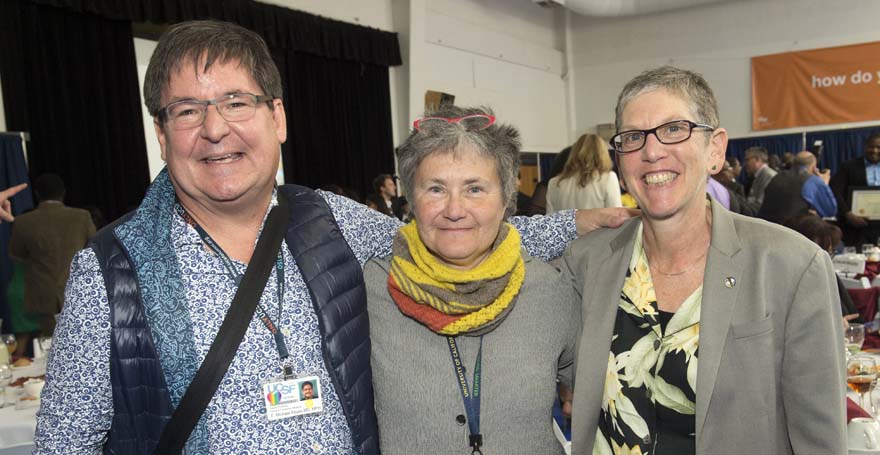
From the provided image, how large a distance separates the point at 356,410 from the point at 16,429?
2.02 meters

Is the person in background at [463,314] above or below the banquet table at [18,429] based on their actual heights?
above

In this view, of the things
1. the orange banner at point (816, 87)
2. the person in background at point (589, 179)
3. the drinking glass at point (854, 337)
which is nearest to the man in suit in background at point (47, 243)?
the person in background at point (589, 179)

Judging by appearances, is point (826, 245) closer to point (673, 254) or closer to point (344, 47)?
point (673, 254)

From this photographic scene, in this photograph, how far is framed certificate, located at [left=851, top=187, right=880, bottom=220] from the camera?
7383mm

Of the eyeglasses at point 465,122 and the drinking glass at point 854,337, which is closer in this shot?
the eyeglasses at point 465,122

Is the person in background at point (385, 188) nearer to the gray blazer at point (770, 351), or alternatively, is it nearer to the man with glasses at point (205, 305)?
the man with glasses at point (205, 305)

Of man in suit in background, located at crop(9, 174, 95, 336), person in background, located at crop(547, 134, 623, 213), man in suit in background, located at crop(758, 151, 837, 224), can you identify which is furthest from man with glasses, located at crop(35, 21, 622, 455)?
man in suit in background, located at crop(758, 151, 837, 224)

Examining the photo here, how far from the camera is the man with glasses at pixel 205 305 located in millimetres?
1313

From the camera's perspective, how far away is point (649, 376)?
162 cm

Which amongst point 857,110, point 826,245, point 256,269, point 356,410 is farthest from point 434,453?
point 857,110

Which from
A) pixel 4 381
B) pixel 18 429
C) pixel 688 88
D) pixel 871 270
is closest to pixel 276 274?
pixel 688 88

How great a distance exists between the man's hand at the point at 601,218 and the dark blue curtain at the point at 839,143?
13.2 m

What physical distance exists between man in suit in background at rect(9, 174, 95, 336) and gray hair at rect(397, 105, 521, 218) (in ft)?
16.4

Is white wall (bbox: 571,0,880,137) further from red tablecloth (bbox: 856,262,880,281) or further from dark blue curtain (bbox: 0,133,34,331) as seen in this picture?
dark blue curtain (bbox: 0,133,34,331)
